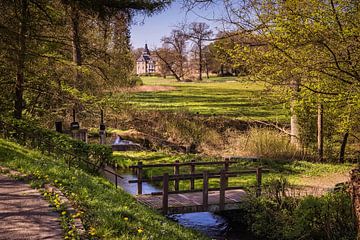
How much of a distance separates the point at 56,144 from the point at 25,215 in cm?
820

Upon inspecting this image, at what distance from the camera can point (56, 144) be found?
1500cm

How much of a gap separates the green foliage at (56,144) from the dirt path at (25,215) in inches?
217

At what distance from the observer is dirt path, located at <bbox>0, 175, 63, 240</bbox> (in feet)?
20.3

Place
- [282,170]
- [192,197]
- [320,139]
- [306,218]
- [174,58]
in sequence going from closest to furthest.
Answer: [306,218], [192,197], [282,170], [320,139], [174,58]

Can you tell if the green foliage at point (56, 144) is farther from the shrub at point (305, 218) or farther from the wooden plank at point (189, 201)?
the shrub at point (305, 218)

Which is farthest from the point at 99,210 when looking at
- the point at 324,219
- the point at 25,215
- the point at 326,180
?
the point at 326,180

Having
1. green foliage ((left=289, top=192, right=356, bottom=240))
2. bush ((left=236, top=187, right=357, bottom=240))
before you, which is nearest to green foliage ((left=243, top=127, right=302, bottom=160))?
bush ((left=236, top=187, right=357, bottom=240))

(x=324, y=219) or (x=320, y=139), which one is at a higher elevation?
(x=320, y=139)

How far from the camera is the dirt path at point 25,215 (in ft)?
20.3

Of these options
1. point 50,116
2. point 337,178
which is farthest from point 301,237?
point 50,116

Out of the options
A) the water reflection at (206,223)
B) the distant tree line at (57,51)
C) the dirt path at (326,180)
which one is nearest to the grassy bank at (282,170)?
the dirt path at (326,180)

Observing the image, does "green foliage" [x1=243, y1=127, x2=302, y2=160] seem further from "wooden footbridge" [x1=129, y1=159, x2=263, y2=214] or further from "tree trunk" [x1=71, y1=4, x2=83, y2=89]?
"tree trunk" [x1=71, y1=4, x2=83, y2=89]

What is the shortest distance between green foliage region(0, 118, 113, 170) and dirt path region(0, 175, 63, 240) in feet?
18.1

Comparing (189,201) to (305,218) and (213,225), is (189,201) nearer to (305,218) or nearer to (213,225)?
(213,225)
